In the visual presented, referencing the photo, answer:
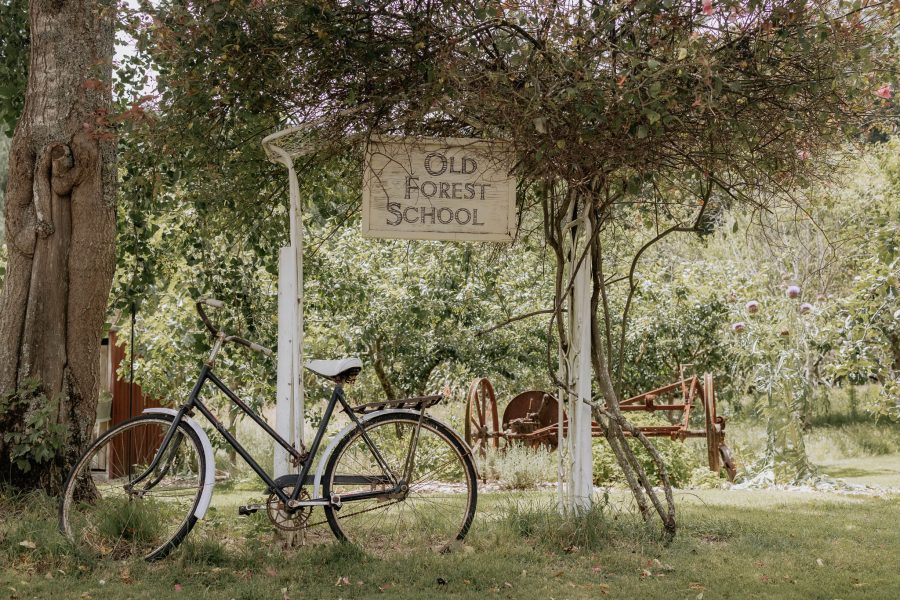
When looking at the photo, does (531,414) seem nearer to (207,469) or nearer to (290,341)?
(290,341)

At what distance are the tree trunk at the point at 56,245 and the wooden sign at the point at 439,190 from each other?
1477 mm

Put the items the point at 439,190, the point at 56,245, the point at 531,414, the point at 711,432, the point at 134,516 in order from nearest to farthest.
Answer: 1. the point at 134,516
2. the point at 439,190
3. the point at 56,245
4. the point at 711,432
5. the point at 531,414

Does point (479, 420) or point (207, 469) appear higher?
point (207, 469)

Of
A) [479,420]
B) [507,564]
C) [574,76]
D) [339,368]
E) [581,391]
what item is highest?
[574,76]

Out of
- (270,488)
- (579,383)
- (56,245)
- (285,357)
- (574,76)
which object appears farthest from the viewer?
(56,245)

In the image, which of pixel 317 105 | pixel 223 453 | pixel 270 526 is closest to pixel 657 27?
pixel 317 105

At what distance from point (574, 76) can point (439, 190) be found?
2.93 feet

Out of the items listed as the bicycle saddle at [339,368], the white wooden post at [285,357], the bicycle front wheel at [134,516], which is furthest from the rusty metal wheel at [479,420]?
the bicycle front wheel at [134,516]

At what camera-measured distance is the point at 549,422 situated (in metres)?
8.84

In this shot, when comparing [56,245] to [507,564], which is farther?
[56,245]

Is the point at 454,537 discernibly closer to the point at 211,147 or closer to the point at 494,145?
the point at 494,145

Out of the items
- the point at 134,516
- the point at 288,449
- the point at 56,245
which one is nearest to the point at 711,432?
the point at 288,449

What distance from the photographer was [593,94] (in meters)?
3.75

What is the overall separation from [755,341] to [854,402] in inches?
281
